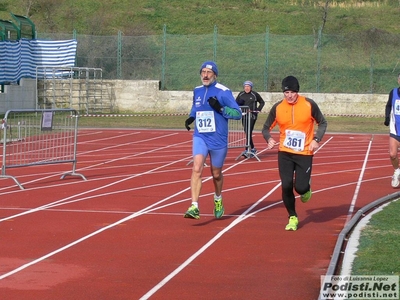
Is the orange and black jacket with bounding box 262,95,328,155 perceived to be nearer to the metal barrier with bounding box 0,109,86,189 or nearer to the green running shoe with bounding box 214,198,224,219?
the green running shoe with bounding box 214,198,224,219

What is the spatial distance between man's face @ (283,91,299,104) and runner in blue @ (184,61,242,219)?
0.81m

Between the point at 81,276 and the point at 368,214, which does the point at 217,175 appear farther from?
the point at 81,276

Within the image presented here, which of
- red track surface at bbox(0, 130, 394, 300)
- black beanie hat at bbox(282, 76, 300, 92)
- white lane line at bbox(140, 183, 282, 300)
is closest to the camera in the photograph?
white lane line at bbox(140, 183, 282, 300)

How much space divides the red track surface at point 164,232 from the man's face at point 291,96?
1643 millimetres

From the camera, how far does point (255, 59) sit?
1743 inches

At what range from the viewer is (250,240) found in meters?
10.4

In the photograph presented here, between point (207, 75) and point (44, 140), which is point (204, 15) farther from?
point (207, 75)

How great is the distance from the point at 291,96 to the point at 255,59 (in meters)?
33.7

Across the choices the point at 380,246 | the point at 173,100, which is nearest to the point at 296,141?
the point at 380,246

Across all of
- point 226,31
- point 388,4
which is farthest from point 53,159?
point 388,4

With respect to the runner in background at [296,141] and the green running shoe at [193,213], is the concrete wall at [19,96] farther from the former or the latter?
the runner in background at [296,141]

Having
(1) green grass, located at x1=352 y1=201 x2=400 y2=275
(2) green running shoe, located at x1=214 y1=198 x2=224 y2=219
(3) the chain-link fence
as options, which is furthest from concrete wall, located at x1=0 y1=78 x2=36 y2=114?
(1) green grass, located at x1=352 y1=201 x2=400 y2=275

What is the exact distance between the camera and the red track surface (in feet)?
26.4

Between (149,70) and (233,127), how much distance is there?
22.0 metres
